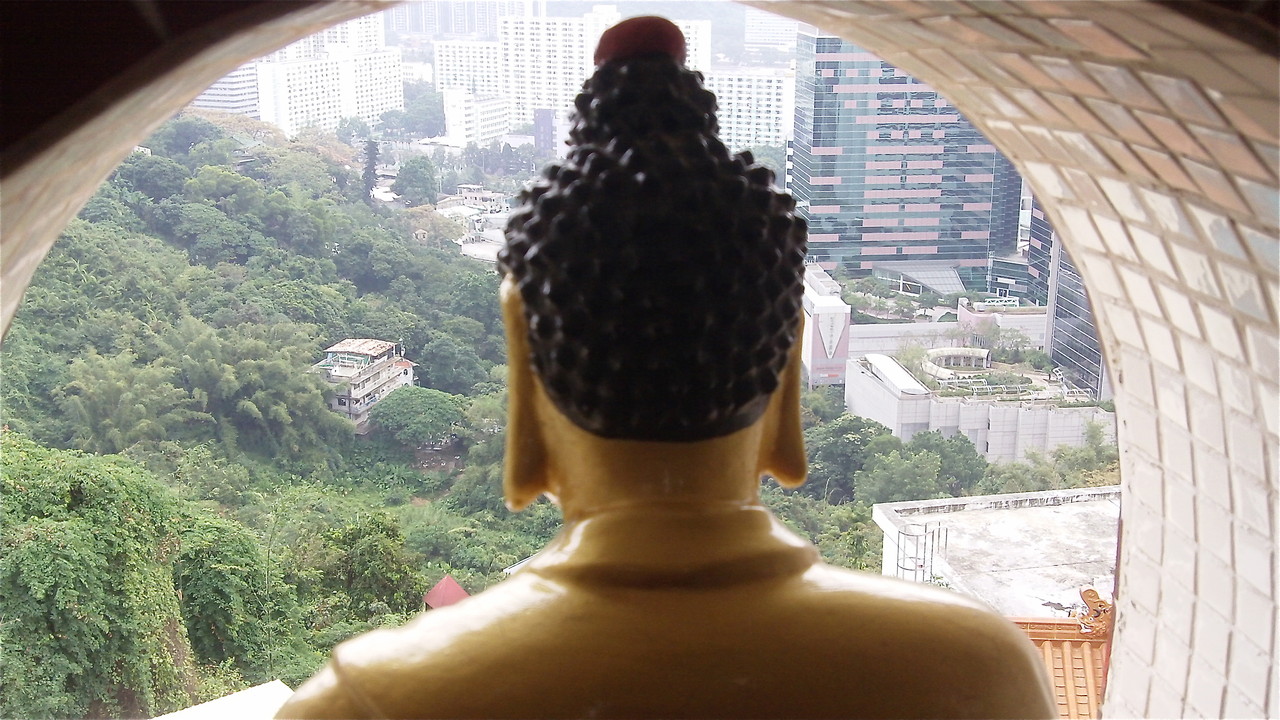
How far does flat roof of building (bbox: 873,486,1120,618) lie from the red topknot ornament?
23.9ft

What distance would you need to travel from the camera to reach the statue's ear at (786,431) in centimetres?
87

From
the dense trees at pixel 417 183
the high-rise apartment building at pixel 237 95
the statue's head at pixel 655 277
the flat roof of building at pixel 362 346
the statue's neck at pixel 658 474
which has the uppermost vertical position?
the high-rise apartment building at pixel 237 95

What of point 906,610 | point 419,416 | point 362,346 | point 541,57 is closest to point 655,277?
point 906,610

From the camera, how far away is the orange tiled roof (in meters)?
3.40

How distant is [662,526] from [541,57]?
12046 millimetres

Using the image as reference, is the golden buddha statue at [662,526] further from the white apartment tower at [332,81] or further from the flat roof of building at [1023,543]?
the white apartment tower at [332,81]

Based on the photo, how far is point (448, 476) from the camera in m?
A: 10.5

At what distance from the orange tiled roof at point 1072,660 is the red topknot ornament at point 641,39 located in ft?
9.72

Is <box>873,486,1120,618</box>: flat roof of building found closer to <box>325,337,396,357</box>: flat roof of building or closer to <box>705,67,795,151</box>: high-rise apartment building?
<box>705,67,795,151</box>: high-rise apartment building

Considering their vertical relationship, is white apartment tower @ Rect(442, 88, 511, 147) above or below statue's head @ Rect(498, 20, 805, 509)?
above

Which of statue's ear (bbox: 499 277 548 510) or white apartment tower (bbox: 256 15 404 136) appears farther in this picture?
white apartment tower (bbox: 256 15 404 136)

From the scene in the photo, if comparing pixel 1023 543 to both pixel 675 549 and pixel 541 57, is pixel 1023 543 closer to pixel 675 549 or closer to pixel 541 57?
pixel 541 57

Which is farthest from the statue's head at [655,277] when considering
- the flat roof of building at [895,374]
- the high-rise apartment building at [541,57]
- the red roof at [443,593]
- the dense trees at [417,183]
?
the dense trees at [417,183]

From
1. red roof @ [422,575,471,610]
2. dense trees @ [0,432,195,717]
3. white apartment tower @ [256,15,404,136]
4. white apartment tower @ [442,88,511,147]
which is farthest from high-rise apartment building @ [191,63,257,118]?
red roof @ [422,575,471,610]
